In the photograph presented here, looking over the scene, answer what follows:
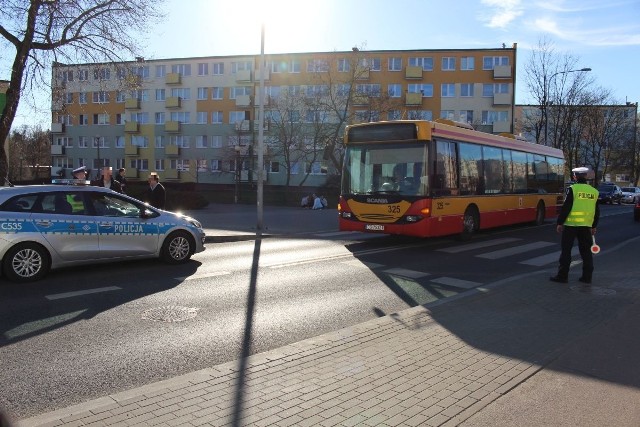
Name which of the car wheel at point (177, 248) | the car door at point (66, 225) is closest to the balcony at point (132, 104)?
the car wheel at point (177, 248)

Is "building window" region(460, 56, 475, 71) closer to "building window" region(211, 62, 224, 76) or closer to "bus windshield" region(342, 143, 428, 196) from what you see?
"building window" region(211, 62, 224, 76)

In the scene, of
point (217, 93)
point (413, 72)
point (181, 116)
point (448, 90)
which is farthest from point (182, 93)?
point (448, 90)

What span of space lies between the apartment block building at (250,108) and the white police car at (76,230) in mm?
36112

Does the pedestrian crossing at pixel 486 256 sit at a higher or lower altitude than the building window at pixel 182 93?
lower

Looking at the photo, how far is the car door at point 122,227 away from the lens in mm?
9211

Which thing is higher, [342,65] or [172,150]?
[342,65]

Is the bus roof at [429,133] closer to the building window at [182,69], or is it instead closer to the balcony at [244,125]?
the balcony at [244,125]

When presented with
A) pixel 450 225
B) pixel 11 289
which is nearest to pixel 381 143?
Answer: pixel 450 225

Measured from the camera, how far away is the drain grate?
636 centimetres

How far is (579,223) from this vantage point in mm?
8438

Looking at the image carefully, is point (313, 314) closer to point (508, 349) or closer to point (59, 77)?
point (508, 349)

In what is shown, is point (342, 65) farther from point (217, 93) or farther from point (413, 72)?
point (217, 93)

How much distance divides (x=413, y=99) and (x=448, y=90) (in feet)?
13.3

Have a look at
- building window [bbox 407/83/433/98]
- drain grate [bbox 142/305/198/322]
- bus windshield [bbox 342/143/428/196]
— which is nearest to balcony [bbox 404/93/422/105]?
building window [bbox 407/83/433/98]
